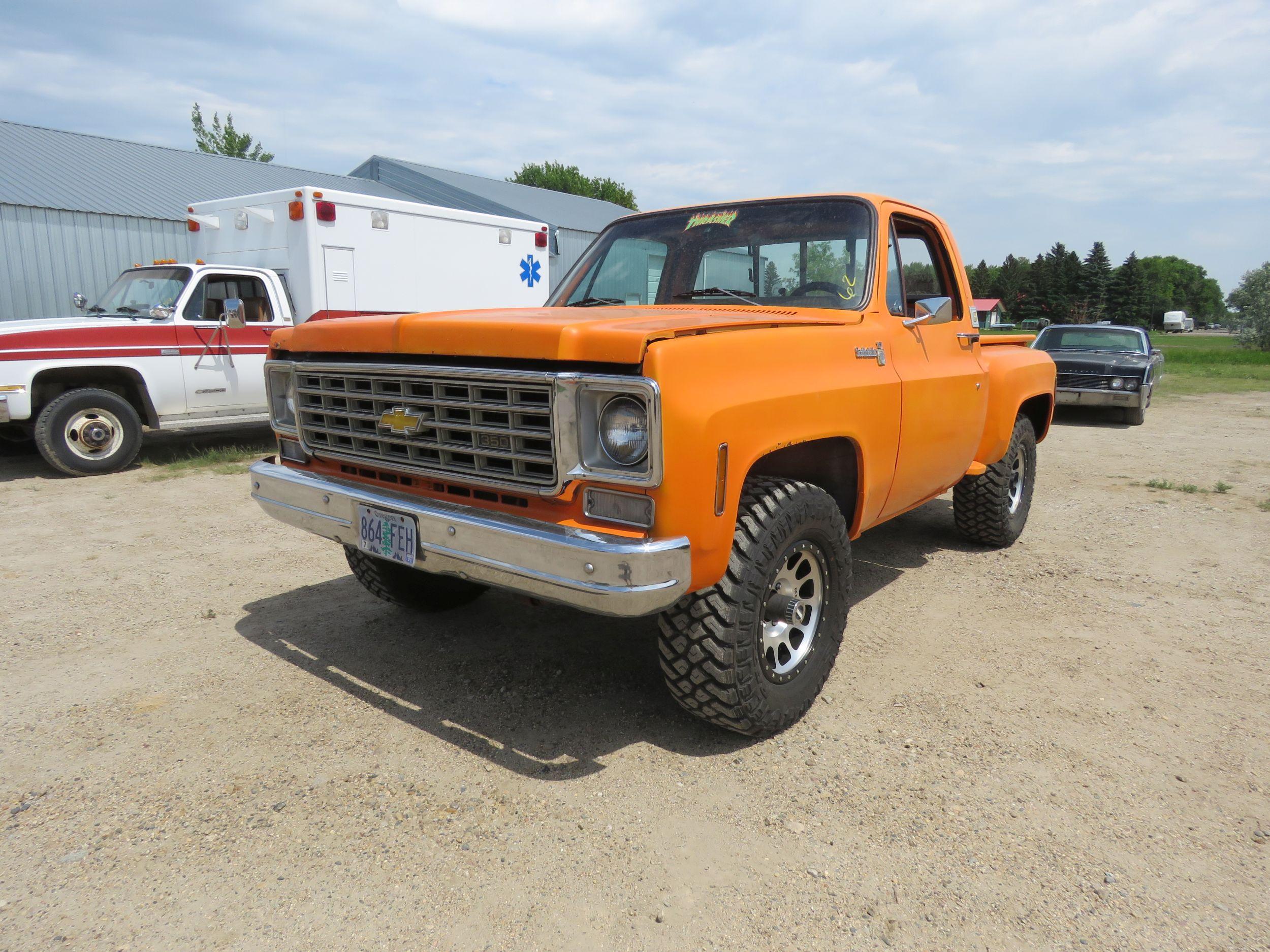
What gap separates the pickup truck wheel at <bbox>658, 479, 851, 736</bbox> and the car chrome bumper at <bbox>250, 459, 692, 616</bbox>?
302 millimetres

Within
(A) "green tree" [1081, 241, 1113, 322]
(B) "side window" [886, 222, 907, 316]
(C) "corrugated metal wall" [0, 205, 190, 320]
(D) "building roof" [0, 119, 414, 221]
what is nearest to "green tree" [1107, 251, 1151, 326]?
(A) "green tree" [1081, 241, 1113, 322]

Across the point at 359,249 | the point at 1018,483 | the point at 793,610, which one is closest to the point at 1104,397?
the point at 1018,483

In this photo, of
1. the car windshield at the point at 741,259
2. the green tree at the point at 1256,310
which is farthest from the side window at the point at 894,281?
the green tree at the point at 1256,310

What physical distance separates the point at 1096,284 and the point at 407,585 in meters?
84.3

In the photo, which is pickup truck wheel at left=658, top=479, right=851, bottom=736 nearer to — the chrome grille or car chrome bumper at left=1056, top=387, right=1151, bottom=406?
the chrome grille

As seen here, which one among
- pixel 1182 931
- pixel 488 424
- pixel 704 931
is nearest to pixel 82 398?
pixel 488 424

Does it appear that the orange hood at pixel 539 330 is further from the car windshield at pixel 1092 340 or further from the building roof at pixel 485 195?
the building roof at pixel 485 195

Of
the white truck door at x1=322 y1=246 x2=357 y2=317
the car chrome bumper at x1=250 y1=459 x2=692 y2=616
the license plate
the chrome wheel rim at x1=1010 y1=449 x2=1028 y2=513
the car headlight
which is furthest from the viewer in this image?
the white truck door at x1=322 y1=246 x2=357 y2=317

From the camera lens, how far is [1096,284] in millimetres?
74625

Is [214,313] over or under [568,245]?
under

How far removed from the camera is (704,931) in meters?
2.14

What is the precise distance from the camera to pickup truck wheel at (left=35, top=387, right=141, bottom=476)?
7.66 metres

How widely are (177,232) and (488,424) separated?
15331mm

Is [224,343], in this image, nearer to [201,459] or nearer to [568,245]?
[201,459]
